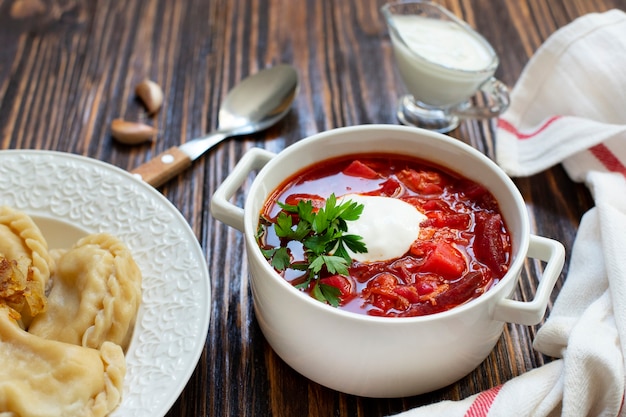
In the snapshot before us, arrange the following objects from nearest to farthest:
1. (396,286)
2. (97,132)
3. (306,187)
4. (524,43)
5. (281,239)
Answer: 1. (396,286)
2. (281,239)
3. (306,187)
4. (97,132)
5. (524,43)

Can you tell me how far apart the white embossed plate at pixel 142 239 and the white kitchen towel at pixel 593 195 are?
26.6 inches

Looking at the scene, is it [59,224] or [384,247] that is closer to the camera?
[384,247]

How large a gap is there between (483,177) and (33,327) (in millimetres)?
1433

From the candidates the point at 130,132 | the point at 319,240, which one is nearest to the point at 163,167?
the point at 130,132

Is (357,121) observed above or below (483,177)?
below

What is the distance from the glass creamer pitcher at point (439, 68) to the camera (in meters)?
3.01

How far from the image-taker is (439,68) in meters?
2.95

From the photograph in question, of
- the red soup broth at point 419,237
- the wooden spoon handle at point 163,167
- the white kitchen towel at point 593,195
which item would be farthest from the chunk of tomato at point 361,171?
the wooden spoon handle at point 163,167

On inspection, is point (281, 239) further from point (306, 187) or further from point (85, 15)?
point (85, 15)

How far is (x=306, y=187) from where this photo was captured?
7.82 ft

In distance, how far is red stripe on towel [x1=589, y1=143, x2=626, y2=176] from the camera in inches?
110

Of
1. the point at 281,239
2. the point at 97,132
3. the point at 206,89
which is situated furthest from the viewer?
the point at 206,89

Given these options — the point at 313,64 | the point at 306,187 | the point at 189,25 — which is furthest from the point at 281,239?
the point at 189,25

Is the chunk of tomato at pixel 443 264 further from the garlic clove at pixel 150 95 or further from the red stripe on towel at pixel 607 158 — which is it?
the garlic clove at pixel 150 95
